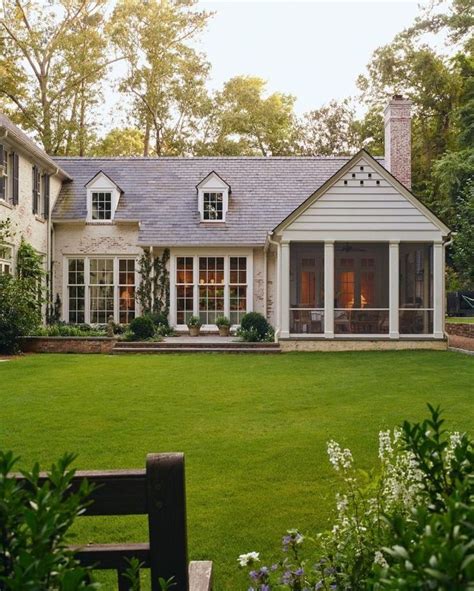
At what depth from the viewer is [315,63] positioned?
40.6m

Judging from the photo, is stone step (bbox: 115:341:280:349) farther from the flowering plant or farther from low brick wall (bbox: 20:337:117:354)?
the flowering plant

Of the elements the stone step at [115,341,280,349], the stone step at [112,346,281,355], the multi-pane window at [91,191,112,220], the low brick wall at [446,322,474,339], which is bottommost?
the stone step at [112,346,281,355]

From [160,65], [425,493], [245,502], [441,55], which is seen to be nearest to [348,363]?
[245,502]

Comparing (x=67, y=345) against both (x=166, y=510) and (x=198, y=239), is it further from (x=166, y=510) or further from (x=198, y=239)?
(x=166, y=510)

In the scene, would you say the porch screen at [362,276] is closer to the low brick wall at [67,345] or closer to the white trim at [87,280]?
the white trim at [87,280]

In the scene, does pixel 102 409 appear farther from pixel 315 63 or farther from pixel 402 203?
pixel 315 63

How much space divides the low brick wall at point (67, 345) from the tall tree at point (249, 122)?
77.4 feet

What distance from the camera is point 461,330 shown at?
20875 mm

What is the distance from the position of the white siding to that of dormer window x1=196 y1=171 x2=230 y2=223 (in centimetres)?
570

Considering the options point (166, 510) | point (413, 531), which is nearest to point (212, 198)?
point (166, 510)

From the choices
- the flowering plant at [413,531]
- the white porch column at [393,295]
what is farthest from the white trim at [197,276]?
the flowering plant at [413,531]

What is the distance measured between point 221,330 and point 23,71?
21029mm

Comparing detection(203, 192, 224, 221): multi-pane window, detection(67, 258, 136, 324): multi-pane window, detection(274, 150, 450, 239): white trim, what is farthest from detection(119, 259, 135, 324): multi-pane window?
detection(274, 150, 450, 239): white trim

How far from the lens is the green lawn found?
5.28 metres
